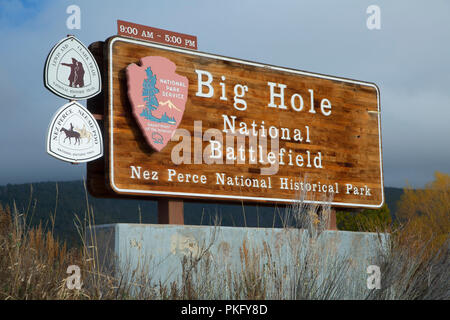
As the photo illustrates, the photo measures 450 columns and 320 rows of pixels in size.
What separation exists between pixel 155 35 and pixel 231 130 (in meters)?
1.59

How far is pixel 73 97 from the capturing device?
21.9 feet

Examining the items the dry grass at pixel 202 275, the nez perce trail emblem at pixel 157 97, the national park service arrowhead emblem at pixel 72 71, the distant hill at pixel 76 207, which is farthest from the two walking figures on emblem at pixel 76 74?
the distant hill at pixel 76 207

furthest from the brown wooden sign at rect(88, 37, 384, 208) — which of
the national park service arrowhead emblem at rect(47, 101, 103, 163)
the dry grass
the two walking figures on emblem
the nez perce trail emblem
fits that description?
the dry grass

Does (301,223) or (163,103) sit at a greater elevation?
(163,103)

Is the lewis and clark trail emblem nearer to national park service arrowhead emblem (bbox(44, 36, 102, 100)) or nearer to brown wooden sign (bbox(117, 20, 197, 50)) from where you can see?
national park service arrowhead emblem (bbox(44, 36, 102, 100))

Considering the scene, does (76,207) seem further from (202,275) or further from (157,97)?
(202,275)

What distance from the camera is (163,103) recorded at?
7.18m

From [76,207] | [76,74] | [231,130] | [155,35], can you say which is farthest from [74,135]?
[76,207]

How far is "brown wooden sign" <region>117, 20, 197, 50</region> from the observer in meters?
7.24

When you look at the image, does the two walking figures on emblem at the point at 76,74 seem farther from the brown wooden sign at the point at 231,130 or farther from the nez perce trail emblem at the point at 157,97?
the nez perce trail emblem at the point at 157,97

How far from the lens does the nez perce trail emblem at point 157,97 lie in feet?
22.8

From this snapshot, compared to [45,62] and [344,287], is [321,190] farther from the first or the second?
[45,62]
